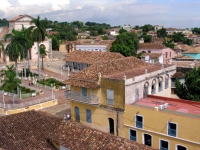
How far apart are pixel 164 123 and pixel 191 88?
629 centimetres

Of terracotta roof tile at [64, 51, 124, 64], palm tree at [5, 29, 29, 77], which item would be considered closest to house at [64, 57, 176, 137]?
palm tree at [5, 29, 29, 77]

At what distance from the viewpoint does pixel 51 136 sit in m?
17.2

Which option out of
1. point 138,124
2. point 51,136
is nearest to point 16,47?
point 51,136

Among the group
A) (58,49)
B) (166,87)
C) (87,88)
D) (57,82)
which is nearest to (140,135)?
(87,88)

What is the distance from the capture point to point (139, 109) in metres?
20.8

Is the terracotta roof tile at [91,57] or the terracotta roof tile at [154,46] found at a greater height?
the terracotta roof tile at [154,46]

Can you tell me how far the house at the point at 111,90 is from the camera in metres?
22.6

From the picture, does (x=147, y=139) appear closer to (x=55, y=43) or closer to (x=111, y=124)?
(x=111, y=124)

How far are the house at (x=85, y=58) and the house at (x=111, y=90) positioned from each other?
569 inches

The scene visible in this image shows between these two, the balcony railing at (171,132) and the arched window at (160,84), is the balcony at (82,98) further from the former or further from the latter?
the balcony railing at (171,132)

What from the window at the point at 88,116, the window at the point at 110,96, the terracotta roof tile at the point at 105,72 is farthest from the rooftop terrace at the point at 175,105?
the window at the point at 88,116

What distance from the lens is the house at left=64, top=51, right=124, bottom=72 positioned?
42.8 meters

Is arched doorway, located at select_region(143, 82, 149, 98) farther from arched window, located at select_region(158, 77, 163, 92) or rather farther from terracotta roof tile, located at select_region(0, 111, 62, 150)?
terracotta roof tile, located at select_region(0, 111, 62, 150)

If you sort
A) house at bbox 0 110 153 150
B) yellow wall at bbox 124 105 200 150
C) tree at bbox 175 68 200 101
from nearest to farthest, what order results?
house at bbox 0 110 153 150 < yellow wall at bbox 124 105 200 150 < tree at bbox 175 68 200 101
